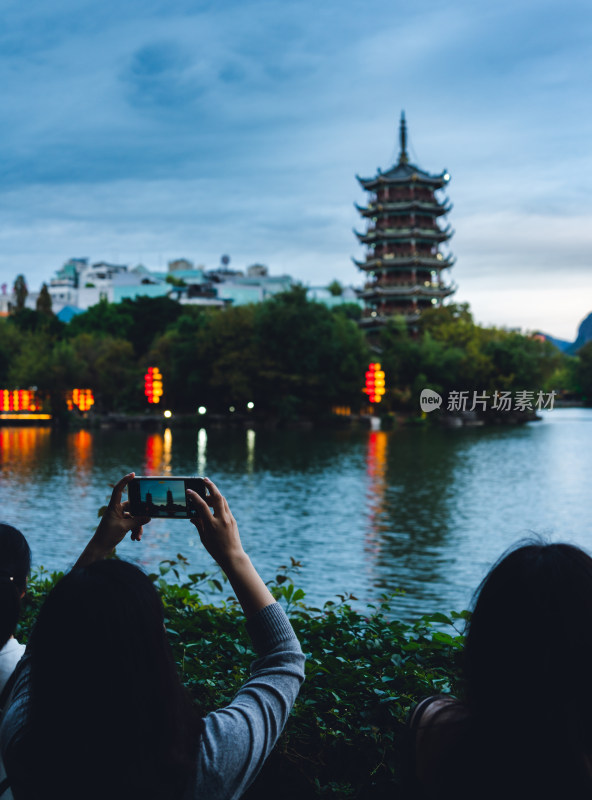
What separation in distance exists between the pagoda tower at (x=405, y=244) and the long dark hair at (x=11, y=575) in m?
51.1

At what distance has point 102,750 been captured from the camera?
1.15 m

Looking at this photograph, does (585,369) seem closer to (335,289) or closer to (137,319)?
(335,289)

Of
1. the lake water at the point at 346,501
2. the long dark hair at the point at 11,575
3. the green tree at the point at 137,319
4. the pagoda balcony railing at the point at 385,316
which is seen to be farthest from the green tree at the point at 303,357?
the long dark hair at the point at 11,575

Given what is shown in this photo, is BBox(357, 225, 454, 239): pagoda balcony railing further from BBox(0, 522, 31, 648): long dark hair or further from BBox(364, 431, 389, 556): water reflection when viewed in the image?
BBox(0, 522, 31, 648): long dark hair

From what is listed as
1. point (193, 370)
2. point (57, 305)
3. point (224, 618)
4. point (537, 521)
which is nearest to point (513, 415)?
point (193, 370)

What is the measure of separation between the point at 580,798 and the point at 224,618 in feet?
7.43

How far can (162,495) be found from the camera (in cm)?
173

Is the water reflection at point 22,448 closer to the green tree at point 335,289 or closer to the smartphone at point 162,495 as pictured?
the smartphone at point 162,495

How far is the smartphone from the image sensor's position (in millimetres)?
1625

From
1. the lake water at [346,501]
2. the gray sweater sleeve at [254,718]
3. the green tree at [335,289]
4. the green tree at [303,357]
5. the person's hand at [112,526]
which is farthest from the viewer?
the green tree at [335,289]

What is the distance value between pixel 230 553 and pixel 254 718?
0.92 ft

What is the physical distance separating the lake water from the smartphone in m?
0.68

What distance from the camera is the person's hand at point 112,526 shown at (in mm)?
1738

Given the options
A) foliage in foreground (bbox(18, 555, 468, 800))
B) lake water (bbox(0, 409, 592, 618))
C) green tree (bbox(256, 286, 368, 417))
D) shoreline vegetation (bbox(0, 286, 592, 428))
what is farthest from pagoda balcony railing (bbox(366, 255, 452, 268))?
foliage in foreground (bbox(18, 555, 468, 800))
